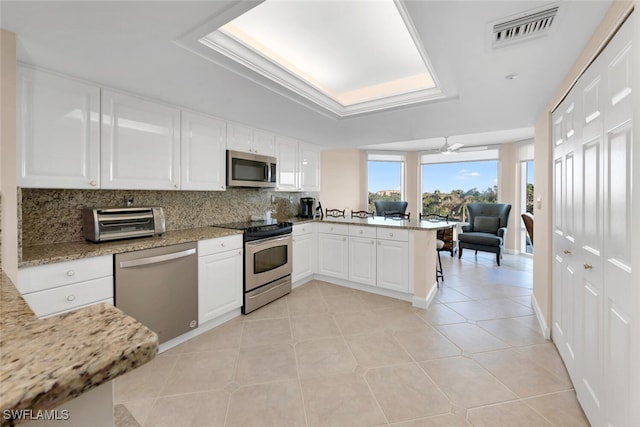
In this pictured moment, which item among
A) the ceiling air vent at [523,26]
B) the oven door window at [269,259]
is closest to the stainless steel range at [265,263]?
the oven door window at [269,259]

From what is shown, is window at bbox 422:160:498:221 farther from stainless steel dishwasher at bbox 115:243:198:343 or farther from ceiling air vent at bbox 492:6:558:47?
stainless steel dishwasher at bbox 115:243:198:343

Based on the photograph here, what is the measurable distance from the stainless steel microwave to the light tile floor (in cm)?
147

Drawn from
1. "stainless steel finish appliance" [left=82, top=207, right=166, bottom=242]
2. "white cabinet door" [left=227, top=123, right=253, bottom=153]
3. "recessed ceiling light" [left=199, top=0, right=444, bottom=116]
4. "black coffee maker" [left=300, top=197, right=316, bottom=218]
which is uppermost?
"recessed ceiling light" [left=199, top=0, right=444, bottom=116]

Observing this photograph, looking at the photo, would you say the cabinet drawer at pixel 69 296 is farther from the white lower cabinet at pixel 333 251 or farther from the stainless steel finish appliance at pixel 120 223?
the white lower cabinet at pixel 333 251

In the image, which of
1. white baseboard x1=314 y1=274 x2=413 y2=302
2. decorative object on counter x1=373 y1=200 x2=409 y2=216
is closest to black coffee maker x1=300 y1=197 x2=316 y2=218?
white baseboard x1=314 y1=274 x2=413 y2=302

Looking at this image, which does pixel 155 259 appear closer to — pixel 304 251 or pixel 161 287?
pixel 161 287

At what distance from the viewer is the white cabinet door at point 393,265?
3182 mm

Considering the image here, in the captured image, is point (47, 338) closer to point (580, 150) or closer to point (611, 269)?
point (611, 269)

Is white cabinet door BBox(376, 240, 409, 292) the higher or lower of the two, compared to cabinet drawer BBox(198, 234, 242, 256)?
lower

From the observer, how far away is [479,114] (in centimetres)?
287

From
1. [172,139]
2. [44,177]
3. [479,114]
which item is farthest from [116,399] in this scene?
[479,114]

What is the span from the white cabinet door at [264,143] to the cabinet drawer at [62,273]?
6.47 feet

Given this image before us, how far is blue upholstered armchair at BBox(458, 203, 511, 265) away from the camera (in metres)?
4.91

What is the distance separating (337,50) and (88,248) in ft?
7.86
